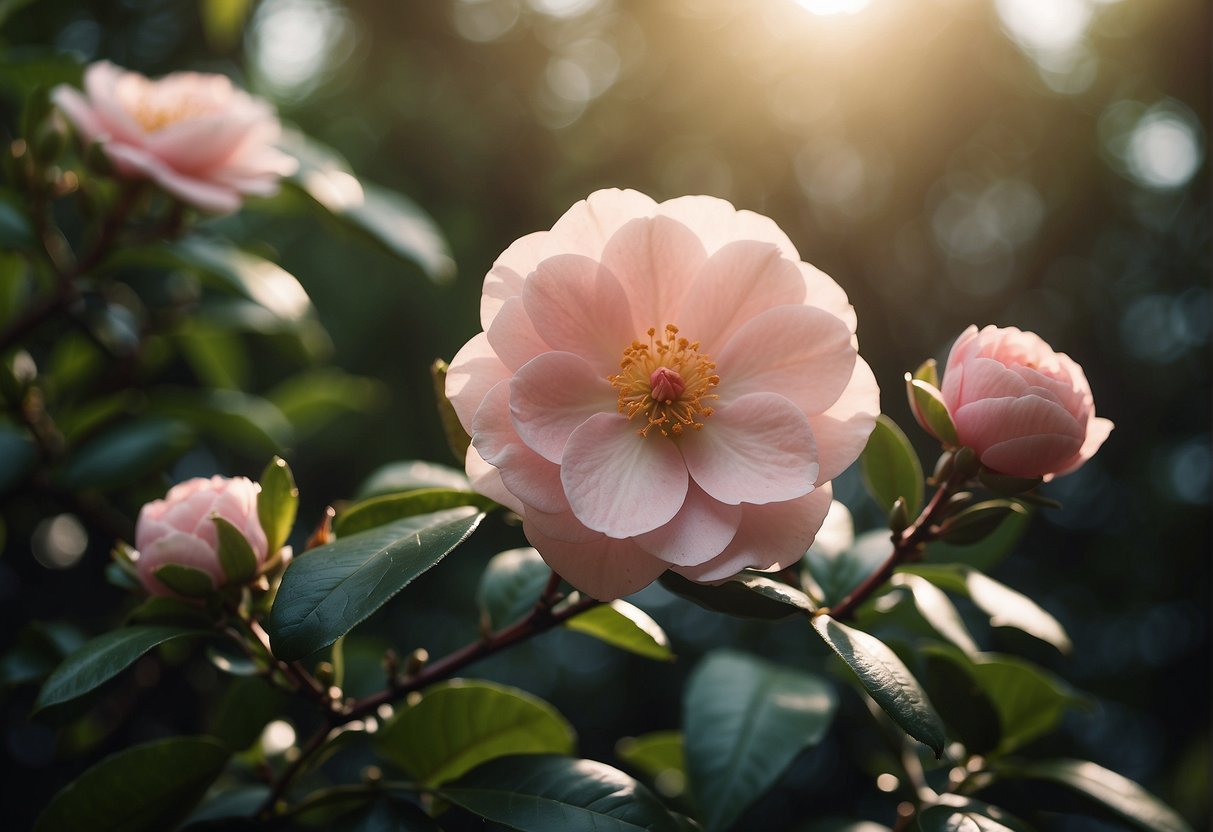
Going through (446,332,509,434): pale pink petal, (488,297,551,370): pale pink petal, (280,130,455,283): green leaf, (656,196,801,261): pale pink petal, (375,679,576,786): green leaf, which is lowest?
(375,679,576,786): green leaf

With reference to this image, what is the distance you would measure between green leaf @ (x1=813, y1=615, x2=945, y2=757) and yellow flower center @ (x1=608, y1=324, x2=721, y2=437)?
0.61 ft

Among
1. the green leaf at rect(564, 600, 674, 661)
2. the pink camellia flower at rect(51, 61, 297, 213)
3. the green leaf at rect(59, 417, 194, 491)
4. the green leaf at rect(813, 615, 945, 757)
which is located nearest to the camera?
the green leaf at rect(813, 615, 945, 757)

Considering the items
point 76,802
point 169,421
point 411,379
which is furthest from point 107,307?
point 411,379

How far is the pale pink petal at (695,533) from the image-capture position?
2.06ft

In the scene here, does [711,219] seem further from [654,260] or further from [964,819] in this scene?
[964,819]

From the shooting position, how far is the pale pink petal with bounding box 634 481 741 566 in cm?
63

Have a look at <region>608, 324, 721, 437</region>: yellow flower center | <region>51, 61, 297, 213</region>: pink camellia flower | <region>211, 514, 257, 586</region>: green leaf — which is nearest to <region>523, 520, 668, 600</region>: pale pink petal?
<region>608, 324, 721, 437</region>: yellow flower center

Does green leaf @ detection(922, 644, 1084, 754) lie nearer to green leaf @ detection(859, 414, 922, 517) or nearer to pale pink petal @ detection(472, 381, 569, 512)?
green leaf @ detection(859, 414, 922, 517)

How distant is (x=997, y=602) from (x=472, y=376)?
0.50 m

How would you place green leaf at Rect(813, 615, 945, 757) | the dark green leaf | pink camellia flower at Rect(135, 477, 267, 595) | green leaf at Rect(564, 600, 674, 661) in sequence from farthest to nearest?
the dark green leaf, green leaf at Rect(564, 600, 674, 661), pink camellia flower at Rect(135, 477, 267, 595), green leaf at Rect(813, 615, 945, 757)

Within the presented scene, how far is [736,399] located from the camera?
0.72 meters

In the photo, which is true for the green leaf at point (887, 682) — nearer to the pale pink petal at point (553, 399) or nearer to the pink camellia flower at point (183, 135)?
the pale pink petal at point (553, 399)

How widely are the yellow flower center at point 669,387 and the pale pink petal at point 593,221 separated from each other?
9 cm

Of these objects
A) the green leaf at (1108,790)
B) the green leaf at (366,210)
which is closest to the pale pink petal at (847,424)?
the green leaf at (1108,790)
